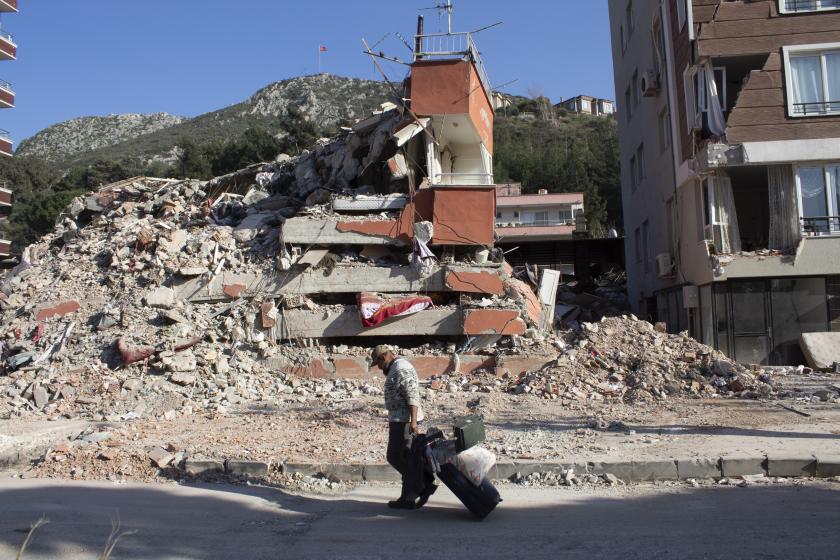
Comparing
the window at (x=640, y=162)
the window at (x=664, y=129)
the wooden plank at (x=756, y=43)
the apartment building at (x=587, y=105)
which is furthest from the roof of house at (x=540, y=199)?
the apartment building at (x=587, y=105)

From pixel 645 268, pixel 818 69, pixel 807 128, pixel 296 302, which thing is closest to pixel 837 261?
pixel 807 128

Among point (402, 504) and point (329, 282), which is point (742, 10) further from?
point (402, 504)

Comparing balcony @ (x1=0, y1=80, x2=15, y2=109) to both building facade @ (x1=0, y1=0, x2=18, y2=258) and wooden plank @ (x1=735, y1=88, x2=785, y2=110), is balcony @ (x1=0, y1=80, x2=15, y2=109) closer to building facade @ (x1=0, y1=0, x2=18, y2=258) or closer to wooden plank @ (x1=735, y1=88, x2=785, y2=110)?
building facade @ (x1=0, y1=0, x2=18, y2=258)

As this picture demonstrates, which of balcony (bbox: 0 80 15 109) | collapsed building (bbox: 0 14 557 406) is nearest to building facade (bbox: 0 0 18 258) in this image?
balcony (bbox: 0 80 15 109)

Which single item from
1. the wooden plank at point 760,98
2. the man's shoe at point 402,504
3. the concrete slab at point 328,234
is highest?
the wooden plank at point 760,98

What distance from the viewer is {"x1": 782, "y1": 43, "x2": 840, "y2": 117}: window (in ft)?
54.0

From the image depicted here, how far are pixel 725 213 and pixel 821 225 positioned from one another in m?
2.12

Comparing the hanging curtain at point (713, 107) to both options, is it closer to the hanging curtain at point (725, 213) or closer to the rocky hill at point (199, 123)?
the hanging curtain at point (725, 213)

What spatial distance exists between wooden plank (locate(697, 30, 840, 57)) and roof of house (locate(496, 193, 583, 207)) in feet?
114

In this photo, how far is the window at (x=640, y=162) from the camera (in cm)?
2475

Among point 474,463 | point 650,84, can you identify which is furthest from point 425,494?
point 650,84

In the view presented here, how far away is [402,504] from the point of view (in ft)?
21.0

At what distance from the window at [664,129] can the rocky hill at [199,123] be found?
60.3 metres

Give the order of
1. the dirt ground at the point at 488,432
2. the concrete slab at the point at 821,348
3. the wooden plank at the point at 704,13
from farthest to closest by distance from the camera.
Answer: the wooden plank at the point at 704,13, the concrete slab at the point at 821,348, the dirt ground at the point at 488,432
